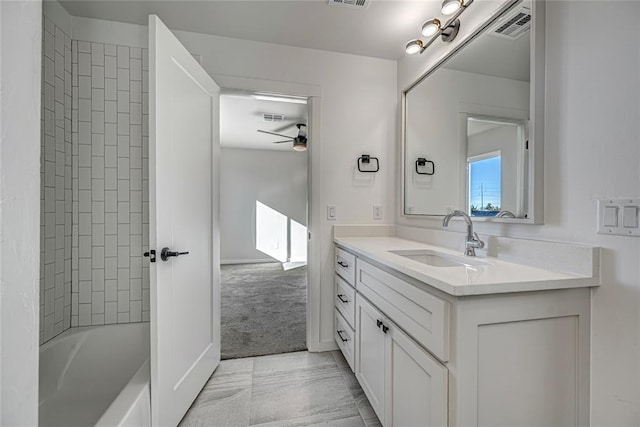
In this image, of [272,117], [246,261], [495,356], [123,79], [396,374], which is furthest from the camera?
[246,261]

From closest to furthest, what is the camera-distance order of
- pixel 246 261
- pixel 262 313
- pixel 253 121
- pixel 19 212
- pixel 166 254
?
pixel 19 212, pixel 166 254, pixel 262 313, pixel 253 121, pixel 246 261

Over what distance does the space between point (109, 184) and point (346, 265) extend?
5.36 ft

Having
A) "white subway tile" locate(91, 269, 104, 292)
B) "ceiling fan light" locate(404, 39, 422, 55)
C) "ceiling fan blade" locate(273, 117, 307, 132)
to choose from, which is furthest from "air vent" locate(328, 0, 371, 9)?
"white subway tile" locate(91, 269, 104, 292)

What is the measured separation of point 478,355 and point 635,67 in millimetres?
1033

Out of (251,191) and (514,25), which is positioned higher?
(514,25)

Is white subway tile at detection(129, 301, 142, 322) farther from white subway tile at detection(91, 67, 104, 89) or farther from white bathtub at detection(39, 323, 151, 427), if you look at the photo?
white subway tile at detection(91, 67, 104, 89)

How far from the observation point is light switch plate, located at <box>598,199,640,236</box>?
844 millimetres

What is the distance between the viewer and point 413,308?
1.03 metres

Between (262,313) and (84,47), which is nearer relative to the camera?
(84,47)

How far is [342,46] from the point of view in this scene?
6.66ft

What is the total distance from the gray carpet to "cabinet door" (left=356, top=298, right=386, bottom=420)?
0.75 meters

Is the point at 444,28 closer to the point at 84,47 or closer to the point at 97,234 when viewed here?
the point at 84,47

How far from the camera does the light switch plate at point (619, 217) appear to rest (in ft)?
2.77

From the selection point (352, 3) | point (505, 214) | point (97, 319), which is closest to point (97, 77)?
point (97, 319)
